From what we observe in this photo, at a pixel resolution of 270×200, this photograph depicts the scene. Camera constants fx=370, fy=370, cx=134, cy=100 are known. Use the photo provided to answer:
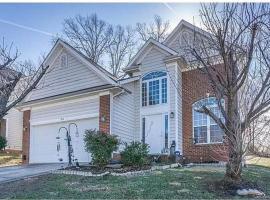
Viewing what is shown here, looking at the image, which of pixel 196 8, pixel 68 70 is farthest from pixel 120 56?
pixel 196 8

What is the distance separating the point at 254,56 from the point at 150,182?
464cm

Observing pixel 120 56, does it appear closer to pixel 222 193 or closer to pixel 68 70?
pixel 68 70

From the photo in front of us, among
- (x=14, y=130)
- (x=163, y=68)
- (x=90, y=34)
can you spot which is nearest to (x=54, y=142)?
(x=163, y=68)

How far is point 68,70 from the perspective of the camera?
62.2 feet

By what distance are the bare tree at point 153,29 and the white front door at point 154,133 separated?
1872 centimetres

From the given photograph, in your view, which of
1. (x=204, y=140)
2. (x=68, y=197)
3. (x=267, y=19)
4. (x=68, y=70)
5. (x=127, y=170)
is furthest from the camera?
(x=68, y=70)

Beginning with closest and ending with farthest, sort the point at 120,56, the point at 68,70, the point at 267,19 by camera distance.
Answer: the point at 267,19, the point at 68,70, the point at 120,56

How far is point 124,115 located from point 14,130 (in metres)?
13.8

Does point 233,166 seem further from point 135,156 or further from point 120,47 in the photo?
point 120,47

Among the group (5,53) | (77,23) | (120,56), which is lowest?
(5,53)

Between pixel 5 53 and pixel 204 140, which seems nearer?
pixel 5 53

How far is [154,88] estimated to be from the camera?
61.9ft

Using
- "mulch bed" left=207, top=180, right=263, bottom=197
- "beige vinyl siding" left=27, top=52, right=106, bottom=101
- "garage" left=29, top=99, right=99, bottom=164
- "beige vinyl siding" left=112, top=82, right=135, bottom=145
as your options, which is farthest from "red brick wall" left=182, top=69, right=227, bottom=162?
"mulch bed" left=207, top=180, right=263, bottom=197

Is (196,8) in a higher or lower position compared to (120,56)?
lower
